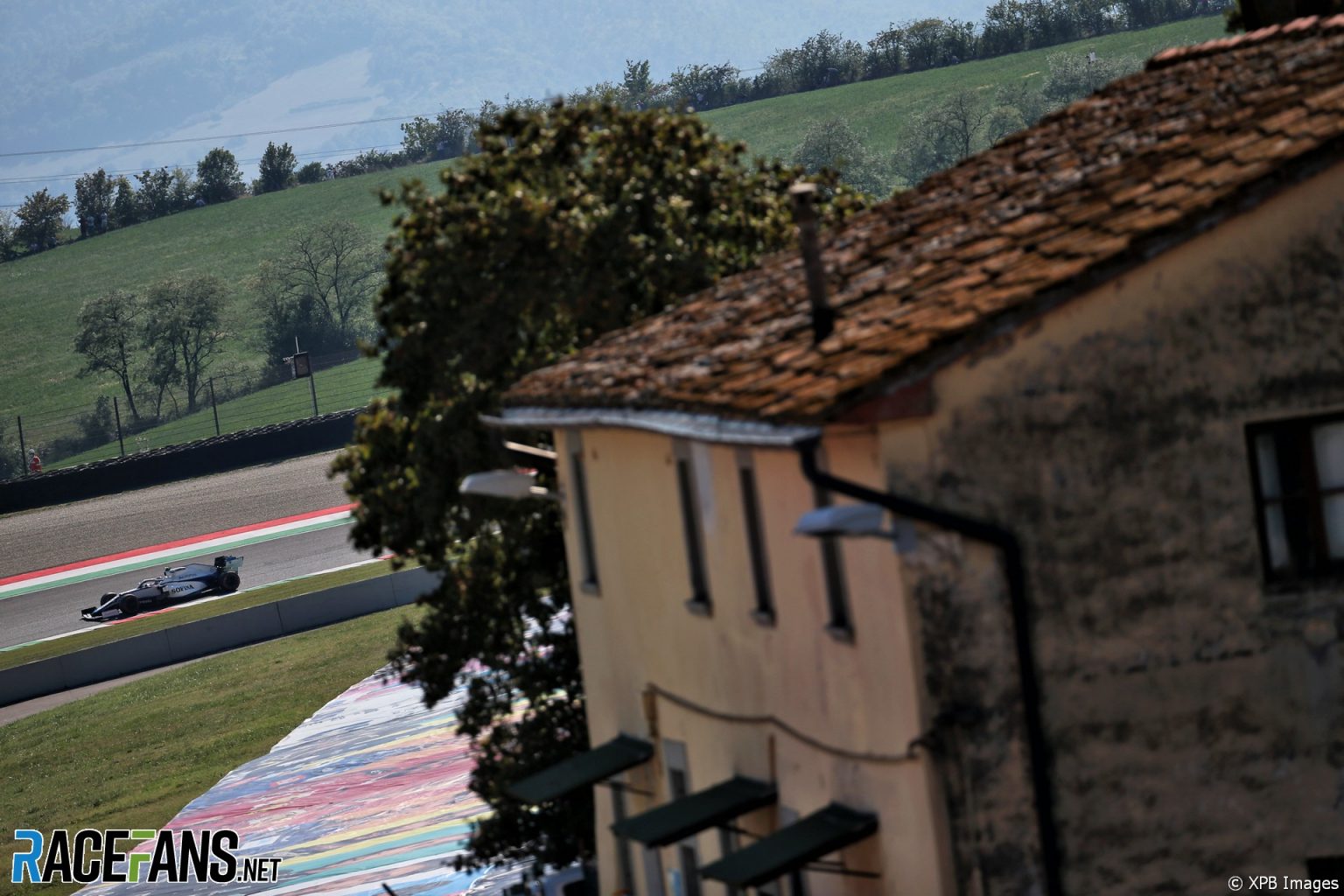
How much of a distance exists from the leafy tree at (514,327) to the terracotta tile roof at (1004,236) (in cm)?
372

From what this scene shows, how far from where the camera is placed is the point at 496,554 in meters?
22.1

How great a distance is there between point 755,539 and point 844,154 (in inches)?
4895

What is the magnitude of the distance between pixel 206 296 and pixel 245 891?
108051 mm

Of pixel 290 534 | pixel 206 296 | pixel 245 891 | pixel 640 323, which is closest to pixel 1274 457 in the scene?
pixel 640 323

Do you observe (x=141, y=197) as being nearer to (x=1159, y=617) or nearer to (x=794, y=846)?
(x=794, y=846)

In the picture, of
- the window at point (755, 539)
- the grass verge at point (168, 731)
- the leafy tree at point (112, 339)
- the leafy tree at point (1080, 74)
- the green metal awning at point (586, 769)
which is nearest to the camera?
the window at point (755, 539)

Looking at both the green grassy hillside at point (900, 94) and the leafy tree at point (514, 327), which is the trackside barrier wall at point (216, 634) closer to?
the leafy tree at point (514, 327)

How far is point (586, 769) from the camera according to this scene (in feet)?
57.3

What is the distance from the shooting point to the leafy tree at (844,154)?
432 ft

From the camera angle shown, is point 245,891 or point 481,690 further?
point 245,891

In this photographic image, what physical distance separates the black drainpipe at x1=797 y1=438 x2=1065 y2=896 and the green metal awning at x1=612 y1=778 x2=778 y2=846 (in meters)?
2.99

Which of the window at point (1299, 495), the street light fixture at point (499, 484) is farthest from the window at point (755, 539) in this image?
the street light fixture at point (499, 484)

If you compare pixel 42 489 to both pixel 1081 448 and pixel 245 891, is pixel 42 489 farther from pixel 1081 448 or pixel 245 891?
pixel 1081 448

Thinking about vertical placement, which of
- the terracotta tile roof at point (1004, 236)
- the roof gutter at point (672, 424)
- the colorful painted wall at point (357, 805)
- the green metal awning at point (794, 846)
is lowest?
the colorful painted wall at point (357, 805)
